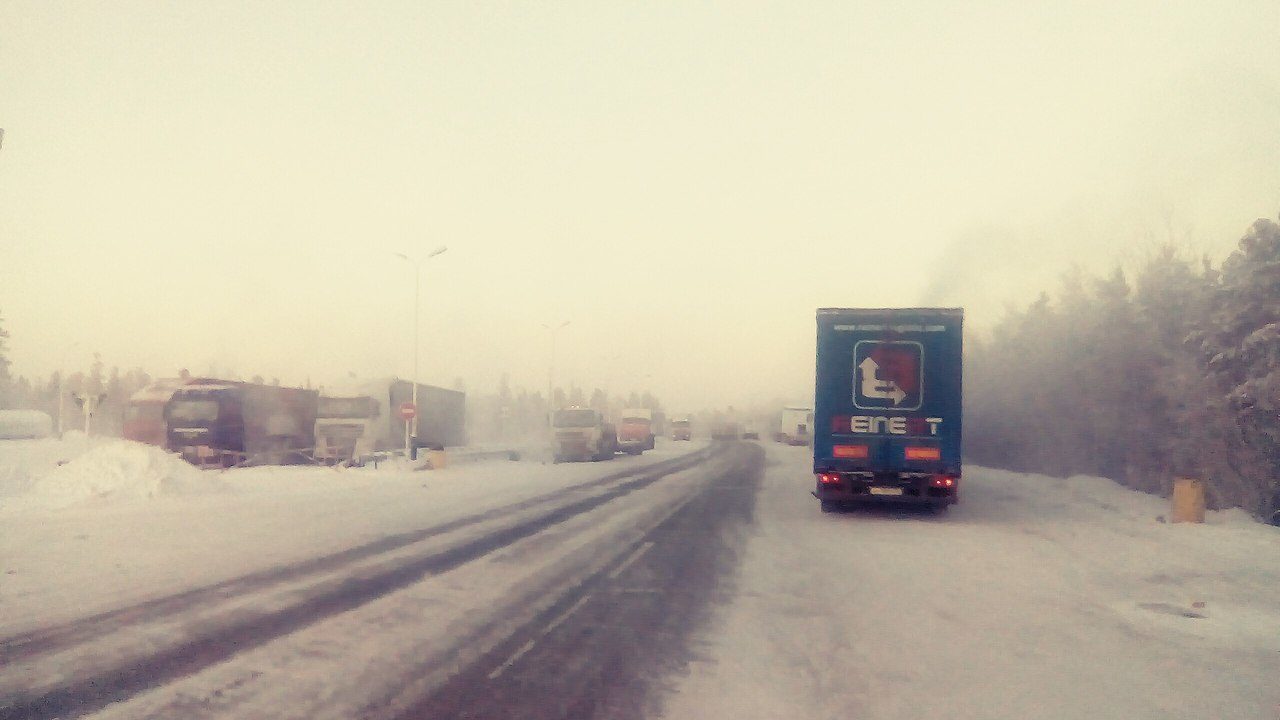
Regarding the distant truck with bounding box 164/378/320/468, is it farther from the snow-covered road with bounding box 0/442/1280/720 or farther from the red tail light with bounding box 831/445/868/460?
the red tail light with bounding box 831/445/868/460

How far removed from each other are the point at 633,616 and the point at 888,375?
9097 millimetres

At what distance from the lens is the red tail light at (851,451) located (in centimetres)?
1545

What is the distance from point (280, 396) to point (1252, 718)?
3510 centimetres

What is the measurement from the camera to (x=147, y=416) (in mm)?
31188

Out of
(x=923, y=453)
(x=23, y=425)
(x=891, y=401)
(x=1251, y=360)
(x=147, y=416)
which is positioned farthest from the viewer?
(x=23, y=425)

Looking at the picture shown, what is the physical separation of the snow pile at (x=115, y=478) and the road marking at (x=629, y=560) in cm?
1306

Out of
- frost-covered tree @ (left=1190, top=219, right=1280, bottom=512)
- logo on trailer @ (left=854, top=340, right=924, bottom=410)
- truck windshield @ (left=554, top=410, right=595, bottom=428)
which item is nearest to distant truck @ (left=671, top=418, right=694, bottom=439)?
truck windshield @ (left=554, top=410, right=595, bottom=428)

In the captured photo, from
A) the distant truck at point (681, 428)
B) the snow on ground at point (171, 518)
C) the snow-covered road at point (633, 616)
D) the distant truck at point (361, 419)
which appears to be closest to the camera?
the snow-covered road at point (633, 616)

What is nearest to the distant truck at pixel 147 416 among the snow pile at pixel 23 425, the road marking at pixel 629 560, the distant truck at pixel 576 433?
the distant truck at pixel 576 433

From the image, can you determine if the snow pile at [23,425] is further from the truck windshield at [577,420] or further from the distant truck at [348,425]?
the truck windshield at [577,420]

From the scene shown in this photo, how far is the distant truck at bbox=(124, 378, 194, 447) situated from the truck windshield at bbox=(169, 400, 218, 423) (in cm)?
105

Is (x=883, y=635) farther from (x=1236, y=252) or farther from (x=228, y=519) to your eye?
(x=1236, y=252)

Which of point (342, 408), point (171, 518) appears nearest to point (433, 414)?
point (342, 408)

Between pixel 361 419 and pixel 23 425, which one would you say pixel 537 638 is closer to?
pixel 361 419
